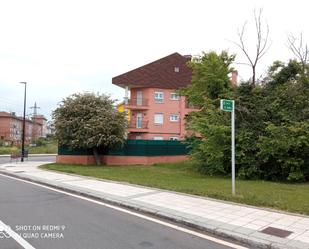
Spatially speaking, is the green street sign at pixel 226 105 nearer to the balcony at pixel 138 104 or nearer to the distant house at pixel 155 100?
the distant house at pixel 155 100

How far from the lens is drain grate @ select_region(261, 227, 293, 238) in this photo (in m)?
7.24

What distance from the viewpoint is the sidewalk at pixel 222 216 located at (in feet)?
23.2

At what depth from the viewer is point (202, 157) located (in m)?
20.7

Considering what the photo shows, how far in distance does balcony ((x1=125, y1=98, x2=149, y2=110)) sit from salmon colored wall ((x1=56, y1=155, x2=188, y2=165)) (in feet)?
58.0

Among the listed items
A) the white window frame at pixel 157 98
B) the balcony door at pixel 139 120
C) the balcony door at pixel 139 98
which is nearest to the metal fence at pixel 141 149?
the balcony door at pixel 139 120

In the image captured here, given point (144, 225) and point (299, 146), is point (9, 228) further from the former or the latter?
point (299, 146)

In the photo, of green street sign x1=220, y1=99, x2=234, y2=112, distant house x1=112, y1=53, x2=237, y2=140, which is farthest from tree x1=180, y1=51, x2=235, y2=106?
distant house x1=112, y1=53, x2=237, y2=140

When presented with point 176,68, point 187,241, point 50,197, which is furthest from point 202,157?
point 176,68

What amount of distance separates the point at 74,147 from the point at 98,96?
4.29 m

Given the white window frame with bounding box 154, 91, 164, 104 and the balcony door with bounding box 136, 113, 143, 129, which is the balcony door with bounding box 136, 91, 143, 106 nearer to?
the balcony door with bounding box 136, 113, 143, 129

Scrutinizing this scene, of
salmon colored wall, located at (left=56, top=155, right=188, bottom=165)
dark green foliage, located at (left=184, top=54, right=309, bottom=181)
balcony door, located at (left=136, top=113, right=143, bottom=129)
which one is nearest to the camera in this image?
dark green foliage, located at (left=184, top=54, right=309, bottom=181)

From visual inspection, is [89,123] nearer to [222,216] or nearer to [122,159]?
[122,159]

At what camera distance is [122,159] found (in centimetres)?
2892

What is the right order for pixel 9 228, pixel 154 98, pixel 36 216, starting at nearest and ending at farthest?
1. pixel 9 228
2. pixel 36 216
3. pixel 154 98
